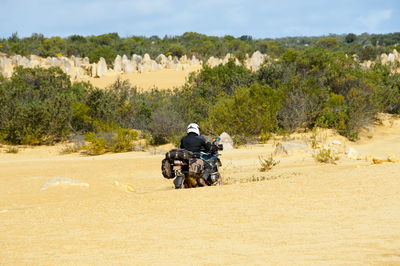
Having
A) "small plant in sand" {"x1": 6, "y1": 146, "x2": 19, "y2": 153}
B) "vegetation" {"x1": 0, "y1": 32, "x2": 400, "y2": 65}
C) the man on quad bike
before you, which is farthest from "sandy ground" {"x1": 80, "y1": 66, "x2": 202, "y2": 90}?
the man on quad bike

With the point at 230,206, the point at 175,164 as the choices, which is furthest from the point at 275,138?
the point at 230,206

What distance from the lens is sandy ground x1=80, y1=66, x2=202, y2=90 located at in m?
36.6

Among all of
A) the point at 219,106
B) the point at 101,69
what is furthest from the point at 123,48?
the point at 219,106

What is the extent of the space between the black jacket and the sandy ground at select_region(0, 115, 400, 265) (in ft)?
3.12

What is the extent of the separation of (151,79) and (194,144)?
103ft

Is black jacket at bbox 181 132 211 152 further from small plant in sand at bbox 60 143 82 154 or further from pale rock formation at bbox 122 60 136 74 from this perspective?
pale rock formation at bbox 122 60 136 74

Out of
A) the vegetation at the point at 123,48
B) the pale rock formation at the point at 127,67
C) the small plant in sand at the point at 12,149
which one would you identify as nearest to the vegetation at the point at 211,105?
the small plant in sand at the point at 12,149

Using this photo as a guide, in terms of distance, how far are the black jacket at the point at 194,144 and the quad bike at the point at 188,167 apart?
104mm

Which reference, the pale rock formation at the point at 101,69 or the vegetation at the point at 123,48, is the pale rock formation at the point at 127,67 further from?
→ the vegetation at the point at 123,48

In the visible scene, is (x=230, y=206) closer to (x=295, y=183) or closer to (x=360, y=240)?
(x=295, y=183)

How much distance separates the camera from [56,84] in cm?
2628

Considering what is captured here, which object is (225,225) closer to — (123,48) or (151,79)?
(151,79)

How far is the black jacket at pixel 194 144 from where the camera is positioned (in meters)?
8.54

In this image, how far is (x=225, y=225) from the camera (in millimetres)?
5625
